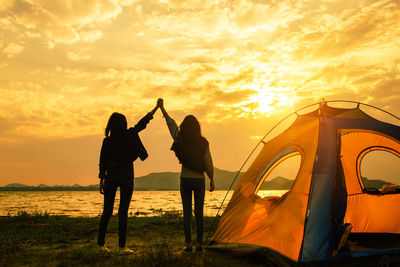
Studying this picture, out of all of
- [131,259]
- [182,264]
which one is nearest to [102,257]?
[131,259]

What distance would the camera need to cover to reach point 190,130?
6105mm

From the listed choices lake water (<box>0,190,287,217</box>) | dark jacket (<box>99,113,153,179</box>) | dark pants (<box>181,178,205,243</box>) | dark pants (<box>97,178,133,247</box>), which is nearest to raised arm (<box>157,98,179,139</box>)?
dark jacket (<box>99,113,153,179</box>)

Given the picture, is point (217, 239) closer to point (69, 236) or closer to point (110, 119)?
point (110, 119)

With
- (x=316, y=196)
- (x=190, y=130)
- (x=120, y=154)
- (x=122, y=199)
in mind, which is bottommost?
(x=122, y=199)

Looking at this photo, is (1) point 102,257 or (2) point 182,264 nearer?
(2) point 182,264

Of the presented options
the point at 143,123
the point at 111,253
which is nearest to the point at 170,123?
the point at 143,123

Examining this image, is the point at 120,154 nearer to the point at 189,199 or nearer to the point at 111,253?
the point at 189,199

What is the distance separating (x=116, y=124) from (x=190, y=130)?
4.79 feet

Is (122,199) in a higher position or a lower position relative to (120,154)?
lower

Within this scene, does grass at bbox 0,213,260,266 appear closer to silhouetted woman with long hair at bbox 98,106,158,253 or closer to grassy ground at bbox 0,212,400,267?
grassy ground at bbox 0,212,400,267

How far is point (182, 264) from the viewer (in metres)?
5.12

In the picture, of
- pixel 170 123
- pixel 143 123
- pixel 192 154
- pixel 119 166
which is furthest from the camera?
pixel 170 123

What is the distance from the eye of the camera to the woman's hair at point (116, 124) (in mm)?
6102

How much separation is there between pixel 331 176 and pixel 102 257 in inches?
174
